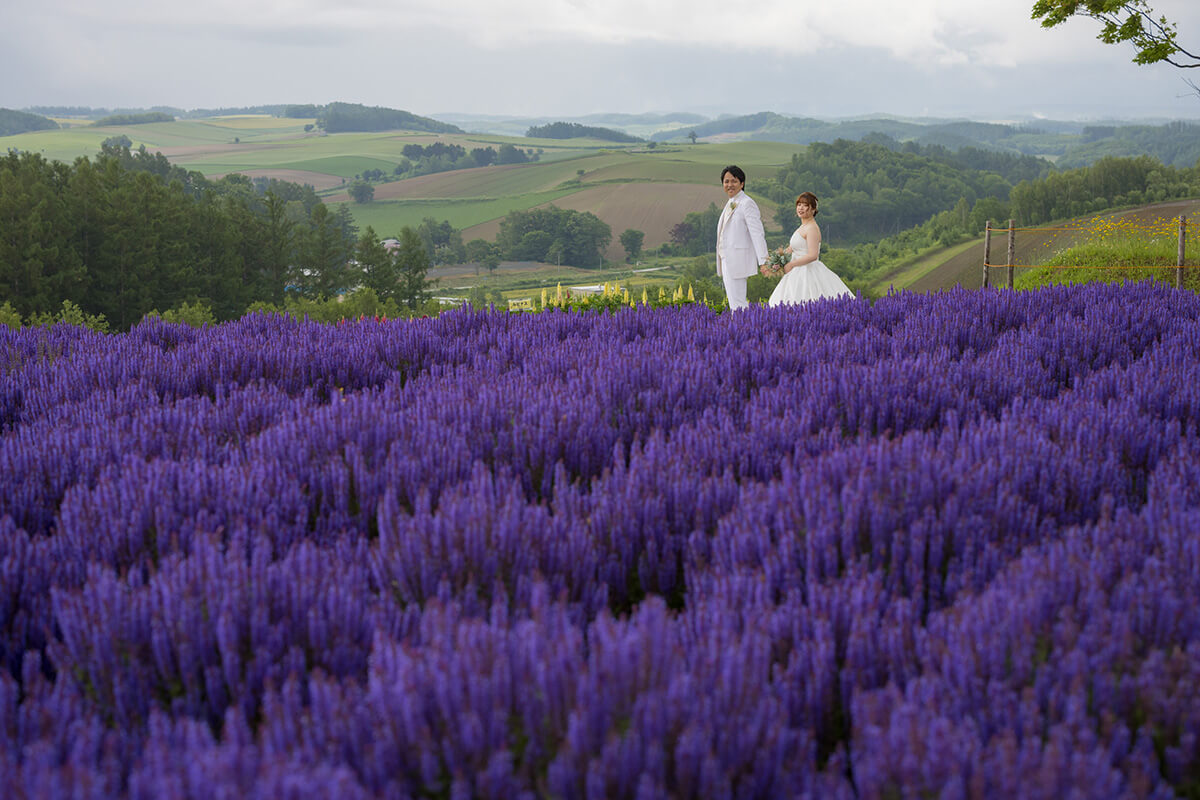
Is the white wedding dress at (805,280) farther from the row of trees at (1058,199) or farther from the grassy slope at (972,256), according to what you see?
the row of trees at (1058,199)

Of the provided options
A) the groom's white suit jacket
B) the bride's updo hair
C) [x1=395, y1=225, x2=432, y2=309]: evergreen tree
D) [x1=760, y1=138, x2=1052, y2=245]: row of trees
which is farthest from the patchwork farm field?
the bride's updo hair

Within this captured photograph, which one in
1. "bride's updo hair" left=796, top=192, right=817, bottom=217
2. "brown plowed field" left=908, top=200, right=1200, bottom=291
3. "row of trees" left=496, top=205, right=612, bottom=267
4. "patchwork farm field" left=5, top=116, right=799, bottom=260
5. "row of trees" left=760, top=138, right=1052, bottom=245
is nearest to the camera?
"bride's updo hair" left=796, top=192, right=817, bottom=217

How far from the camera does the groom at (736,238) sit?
11969mm

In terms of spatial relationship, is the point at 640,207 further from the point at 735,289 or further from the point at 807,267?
the point at 807,267

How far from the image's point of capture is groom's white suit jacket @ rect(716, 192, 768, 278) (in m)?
11.9

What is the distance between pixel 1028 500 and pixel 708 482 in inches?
30.8

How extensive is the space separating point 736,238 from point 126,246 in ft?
222

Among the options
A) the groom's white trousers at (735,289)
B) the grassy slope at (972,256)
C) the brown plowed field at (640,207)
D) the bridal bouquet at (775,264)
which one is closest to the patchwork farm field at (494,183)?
the brown plowed field at (640,207)

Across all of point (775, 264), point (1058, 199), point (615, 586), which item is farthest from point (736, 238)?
point (1058, 199)

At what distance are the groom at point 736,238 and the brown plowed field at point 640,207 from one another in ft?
443

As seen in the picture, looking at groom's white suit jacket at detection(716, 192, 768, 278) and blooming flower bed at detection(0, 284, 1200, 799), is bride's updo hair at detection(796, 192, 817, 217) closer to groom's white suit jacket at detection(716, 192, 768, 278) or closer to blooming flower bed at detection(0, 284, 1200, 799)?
groom's white suit jacket at detection(716, 192, 768, 278)

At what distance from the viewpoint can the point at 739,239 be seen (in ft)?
40.4

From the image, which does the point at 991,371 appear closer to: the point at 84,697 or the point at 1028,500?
the point at 1028,500

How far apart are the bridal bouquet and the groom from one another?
22 cm
